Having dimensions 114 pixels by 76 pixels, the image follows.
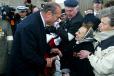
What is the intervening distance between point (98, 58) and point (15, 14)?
259 inches

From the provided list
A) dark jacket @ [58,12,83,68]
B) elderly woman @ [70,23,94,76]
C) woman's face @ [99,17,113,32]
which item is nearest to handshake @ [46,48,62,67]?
dark jacket @ [58,12,83,68]

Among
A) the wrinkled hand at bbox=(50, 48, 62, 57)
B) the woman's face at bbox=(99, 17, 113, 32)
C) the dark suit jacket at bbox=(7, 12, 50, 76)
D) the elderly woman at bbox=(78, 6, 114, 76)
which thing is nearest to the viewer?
the elderly woman at bbox=(78, 6, 114, 76)

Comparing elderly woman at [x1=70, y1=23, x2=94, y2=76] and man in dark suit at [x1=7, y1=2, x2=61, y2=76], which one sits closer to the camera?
man in dark suit at [x1=7, y1=2, x2=61, y2=76]

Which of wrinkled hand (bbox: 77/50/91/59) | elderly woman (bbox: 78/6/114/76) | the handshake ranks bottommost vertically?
the handshake

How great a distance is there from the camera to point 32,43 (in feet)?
15.0

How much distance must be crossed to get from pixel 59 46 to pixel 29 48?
0.81 meters

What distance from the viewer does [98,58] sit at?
158 inches

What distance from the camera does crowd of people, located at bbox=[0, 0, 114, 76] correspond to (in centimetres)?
400

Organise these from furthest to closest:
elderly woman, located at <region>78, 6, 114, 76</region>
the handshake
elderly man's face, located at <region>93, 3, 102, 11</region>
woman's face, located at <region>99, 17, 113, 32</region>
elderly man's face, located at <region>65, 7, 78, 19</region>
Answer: elderly man's face, located at <region>93, 3, 102, 11</region>
elderly man's face, located at <region>65, 7, 78, 19</region>
the handshake
woman's face, located at <region>99, 17, 113, 32</region>
elderly woman, located at <region>78, 6, 114, 76</region>

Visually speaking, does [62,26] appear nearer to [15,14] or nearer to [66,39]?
[66,39]

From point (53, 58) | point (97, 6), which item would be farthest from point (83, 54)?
point (97, 6)

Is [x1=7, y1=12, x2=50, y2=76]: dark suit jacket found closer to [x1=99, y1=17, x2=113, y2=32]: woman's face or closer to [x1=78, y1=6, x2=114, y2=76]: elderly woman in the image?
[x1=78, y1=6, x2=114, y2=76]: elderly woman

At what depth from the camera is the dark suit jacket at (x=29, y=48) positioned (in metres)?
4.56

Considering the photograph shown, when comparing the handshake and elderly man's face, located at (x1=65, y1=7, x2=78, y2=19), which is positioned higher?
elderly man's face, located at (x1=65, y1=7, x2=78, y2=19)
